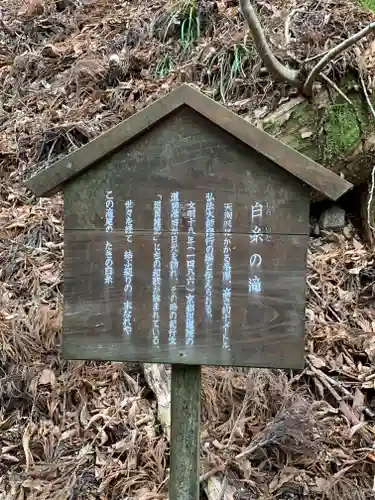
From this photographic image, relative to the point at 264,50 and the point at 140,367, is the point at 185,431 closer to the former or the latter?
the point at 140,367

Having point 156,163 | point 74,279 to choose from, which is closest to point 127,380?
point 74,279

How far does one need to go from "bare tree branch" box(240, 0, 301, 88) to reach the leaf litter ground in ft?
1.18

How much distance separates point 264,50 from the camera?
3912 millimetres

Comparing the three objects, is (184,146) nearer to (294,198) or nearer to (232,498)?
(294,198)

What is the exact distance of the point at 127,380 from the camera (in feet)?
12.3

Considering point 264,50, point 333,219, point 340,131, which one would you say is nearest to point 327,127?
point 340,131

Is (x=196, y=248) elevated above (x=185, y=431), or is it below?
above

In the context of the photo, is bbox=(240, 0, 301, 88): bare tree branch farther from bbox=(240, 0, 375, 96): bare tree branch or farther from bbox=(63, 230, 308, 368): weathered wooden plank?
bbox=(63, 230, 308, 368): weathered wooden plank

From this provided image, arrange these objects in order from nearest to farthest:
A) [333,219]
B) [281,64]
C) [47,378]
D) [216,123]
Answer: [216,123], [47,378], [281,64], [333,219]

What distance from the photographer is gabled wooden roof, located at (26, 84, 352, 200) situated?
214 cm

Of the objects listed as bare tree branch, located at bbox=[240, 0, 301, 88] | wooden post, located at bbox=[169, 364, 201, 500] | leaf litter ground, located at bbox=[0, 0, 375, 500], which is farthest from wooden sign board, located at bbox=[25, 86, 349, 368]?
bare tree branch, located at bbox=[240, 0, 301, 88]

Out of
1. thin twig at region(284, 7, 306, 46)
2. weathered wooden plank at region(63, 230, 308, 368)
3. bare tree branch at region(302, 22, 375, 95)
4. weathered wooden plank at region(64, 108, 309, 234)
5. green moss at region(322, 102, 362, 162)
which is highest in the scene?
thin twig at region(284, 7, 306, 46)

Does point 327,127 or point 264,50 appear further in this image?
point 327,127

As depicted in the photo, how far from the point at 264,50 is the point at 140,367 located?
2.17 meters
